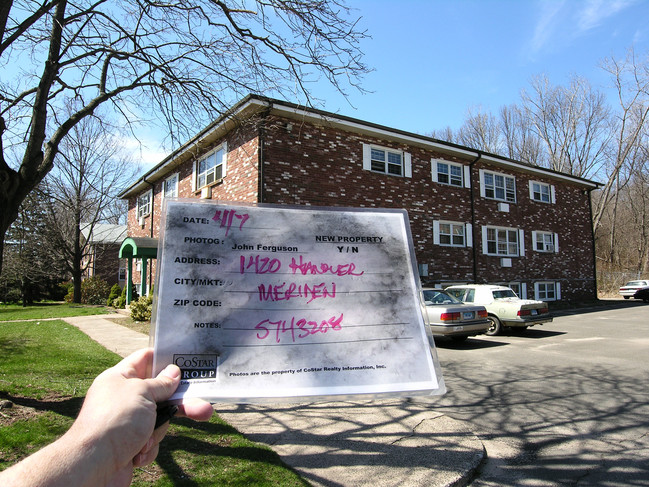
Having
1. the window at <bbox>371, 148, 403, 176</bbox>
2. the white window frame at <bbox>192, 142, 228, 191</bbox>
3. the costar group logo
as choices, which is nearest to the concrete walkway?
the costar group logo

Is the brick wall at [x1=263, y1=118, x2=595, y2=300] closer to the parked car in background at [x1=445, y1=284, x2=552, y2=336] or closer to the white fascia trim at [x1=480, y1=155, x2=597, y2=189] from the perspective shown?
the white fascia trim at [x1=480, y1=155, x2=597, y2=189]

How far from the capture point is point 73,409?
491cm

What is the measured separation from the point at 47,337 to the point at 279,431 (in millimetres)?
9864

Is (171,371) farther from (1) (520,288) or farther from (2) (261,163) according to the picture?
(1) (520,288)

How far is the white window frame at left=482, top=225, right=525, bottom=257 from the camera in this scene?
1967 cm

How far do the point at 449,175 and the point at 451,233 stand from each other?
2683 millimetres

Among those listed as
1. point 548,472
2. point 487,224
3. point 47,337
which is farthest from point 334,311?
point 487,224

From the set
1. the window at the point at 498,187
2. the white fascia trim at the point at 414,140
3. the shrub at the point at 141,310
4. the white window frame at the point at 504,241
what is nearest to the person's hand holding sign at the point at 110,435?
the white fascia trim at the point at 414,140

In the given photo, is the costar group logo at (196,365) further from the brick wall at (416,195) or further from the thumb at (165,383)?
the brick wall at (416,195)

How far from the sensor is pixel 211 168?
16078mm

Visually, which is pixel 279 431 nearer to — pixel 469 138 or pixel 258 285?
pixel 258 285

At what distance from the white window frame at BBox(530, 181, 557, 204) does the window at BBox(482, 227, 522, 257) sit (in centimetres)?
300

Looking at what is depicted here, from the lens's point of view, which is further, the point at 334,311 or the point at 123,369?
the point at 334,311

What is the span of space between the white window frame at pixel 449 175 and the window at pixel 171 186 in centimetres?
1180
